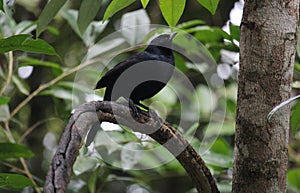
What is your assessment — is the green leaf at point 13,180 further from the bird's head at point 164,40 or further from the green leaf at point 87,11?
the bird's head at point 164,40

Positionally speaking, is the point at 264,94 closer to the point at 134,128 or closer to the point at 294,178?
the point at 134,128

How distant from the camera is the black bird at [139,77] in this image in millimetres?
1884

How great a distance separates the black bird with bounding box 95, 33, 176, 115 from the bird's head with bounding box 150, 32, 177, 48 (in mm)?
46

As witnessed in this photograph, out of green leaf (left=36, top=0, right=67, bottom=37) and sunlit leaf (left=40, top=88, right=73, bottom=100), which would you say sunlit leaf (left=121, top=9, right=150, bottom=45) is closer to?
sunlit leaf (left=40, top=88, right=73, bottom=100)

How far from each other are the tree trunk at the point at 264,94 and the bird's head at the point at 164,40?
893mm

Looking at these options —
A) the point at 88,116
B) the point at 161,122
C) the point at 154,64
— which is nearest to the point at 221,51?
the point at 154,64

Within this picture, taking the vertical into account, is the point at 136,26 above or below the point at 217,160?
above

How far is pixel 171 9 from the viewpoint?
1360 mm

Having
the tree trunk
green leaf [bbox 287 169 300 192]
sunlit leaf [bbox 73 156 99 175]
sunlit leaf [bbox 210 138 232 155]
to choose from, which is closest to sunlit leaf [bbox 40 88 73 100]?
sunlit leaf [bbox 73 156 99 175]

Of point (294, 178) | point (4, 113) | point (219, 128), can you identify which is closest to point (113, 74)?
point (4, 113)

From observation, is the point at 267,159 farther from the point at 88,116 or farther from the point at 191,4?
the point at 191,4

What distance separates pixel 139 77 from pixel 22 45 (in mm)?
661

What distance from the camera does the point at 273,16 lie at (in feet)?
4.08

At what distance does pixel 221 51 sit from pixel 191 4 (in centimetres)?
124
